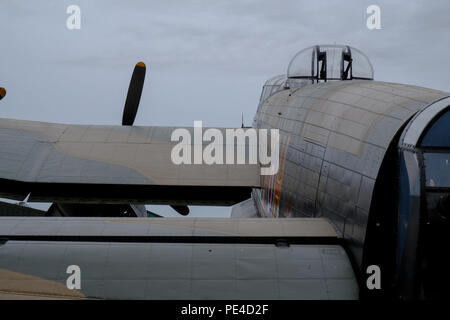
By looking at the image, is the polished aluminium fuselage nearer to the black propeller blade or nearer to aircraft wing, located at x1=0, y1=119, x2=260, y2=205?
aircraft wing, located at x1=0, y1=119, x2=260, y2=205

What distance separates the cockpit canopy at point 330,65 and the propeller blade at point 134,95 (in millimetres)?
4274

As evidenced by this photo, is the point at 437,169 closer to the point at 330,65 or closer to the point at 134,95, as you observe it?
the point at 330,65

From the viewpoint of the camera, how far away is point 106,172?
35.1 ft

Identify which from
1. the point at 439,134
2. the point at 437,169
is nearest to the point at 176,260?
the point at 437,169

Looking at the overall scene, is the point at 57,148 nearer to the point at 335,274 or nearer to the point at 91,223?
the point at 91,223

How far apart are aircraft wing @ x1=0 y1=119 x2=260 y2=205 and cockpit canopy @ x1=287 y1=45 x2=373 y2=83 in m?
2.78

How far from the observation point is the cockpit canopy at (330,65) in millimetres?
11594

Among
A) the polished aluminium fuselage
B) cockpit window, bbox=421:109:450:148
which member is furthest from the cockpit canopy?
cockpit window, bbox=421:109:450:148

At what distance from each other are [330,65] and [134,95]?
18.9ft

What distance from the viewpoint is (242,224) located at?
6.65 metres

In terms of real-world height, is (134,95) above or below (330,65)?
below

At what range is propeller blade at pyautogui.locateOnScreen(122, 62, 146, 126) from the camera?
1346 centimetres
